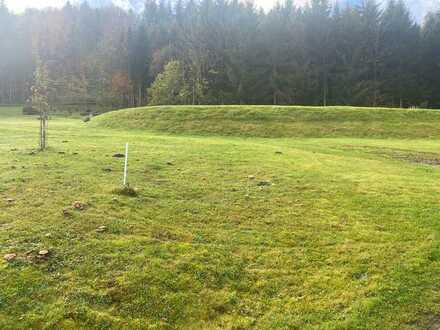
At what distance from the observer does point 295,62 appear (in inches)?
2591

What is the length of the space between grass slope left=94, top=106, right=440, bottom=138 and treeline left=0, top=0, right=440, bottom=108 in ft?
82.5

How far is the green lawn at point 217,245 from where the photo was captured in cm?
626

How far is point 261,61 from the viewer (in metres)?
66.4

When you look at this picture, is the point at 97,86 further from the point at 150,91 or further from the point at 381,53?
the point at 381,53

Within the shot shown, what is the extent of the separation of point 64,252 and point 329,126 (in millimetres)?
26744

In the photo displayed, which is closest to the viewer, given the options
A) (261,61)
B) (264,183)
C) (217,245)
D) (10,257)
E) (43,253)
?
(10,257)

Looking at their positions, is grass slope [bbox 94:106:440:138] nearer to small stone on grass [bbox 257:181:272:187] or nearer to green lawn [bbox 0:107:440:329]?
green lawn [bbox 0:107:440:329]

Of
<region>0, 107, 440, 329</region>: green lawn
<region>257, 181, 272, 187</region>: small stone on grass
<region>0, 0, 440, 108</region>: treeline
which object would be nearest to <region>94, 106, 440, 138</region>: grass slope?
<region>0, 107, 440, 329</region>: green lawn

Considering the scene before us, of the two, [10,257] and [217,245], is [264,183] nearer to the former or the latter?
[217,245]

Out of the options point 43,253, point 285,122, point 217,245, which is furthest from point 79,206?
point 285,122

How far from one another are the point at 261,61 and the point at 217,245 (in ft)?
202

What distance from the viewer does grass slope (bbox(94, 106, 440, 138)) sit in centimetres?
2972

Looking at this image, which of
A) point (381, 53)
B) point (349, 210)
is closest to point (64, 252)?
point (349, 210)

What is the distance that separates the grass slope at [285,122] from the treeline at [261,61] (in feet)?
82.5
